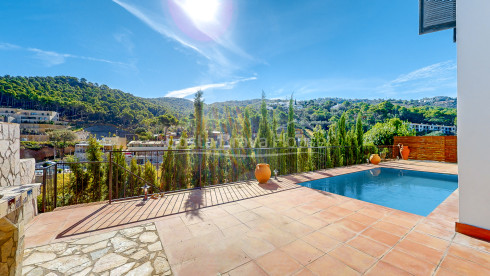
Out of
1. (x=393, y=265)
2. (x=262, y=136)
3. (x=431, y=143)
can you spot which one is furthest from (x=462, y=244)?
(x=431, y=143)

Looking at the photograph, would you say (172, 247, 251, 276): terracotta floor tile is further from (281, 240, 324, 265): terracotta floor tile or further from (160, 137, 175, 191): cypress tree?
(160, 137, 175, 191): cypress tree

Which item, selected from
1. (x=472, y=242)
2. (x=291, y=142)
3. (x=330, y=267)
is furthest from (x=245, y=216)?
(x=291, y=142)

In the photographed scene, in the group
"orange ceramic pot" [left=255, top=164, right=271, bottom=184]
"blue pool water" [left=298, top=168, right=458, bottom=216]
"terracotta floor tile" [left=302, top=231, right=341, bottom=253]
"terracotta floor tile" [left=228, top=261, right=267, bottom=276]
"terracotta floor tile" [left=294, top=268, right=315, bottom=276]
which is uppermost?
"orange ceramic pot" [left=255, top=164, right=271, bottom=184]

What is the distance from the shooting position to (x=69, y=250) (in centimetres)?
193

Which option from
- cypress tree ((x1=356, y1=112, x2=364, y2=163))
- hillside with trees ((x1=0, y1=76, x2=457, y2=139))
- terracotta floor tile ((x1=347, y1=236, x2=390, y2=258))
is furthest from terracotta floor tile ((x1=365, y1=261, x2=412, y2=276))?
hillside with trees ((x1=0, y1=76, x2=457, y2=139))

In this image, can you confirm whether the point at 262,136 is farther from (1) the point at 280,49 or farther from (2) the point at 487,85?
(2) the point at 487,85

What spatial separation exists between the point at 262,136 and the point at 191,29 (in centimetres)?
518

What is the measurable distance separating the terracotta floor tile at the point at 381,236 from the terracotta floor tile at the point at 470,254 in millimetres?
469

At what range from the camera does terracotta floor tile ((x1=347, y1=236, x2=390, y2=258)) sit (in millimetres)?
1924

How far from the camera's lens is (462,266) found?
1707 millimetres

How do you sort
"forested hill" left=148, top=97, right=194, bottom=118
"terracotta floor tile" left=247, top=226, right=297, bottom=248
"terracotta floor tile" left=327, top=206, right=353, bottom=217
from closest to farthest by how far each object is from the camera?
"terracotta floor tile" left=247, top=226, right=297, bottom=248, "terracotta floor tile" left=327, top=206, right=353, bottom=217, "forested hill" left=148, top=97, right=194, bottom=118

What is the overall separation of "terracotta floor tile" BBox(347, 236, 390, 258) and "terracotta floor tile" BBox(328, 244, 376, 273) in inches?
3.2

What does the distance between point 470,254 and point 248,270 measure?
235 cm

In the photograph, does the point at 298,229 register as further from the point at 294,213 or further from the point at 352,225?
the point at 352,225
